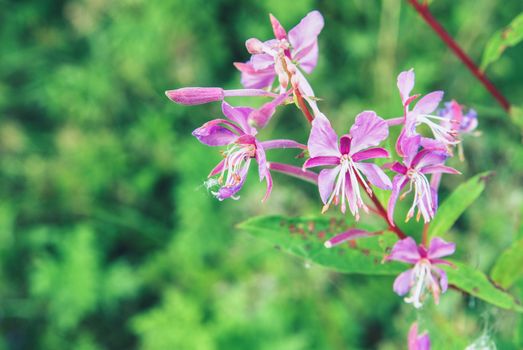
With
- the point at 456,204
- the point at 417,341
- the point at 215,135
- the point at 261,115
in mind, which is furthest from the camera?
the point at 456,204

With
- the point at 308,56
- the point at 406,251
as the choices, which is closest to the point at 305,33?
the point at 308,56

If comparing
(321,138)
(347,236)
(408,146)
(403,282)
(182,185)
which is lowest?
(182,185)

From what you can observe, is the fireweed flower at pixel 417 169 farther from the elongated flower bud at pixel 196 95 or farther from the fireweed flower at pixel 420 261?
the elongated flower bud at pixel 196 95

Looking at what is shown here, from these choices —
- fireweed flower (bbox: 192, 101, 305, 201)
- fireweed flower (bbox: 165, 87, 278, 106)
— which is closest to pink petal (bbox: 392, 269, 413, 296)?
fireweed flower (bbox: 192, 101, 305, 201)

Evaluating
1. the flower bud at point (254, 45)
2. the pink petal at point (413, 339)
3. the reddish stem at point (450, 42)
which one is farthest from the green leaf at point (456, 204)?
the flower bud at point (254, 45)

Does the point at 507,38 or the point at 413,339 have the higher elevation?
the point at 507,38

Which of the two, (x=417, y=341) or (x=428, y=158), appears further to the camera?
(x=417, y=341)

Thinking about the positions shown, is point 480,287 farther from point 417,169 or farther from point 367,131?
point 367,131
